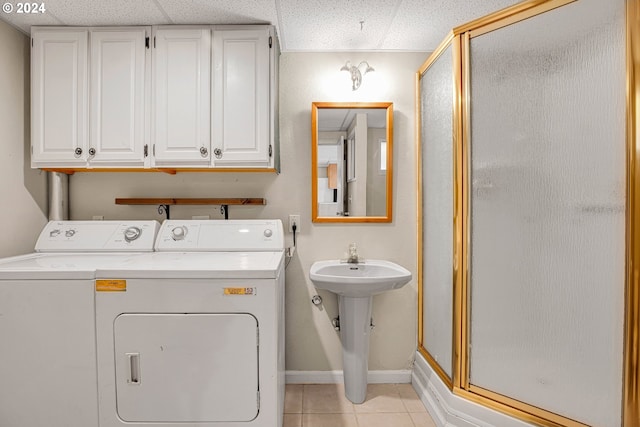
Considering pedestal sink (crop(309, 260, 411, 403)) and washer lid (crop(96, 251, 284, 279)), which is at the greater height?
washer lid (crop(96, 251, 284, 279))

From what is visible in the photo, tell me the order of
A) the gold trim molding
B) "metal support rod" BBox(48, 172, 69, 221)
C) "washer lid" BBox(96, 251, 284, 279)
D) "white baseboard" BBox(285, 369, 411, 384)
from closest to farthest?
1. the gold trim molding
2. "washer lid" BBox(96, 251, 284, 279)
3. "metal support rod" BBox(48, 172, 69, 221)
4. "white baseboard" BBox(285, 369, 411, 384)

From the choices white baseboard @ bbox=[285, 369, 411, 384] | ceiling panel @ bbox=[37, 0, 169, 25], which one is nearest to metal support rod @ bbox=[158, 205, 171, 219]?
ceiling panel @ bbox=[37, 0, 169, 25]

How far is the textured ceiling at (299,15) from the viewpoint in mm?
1692

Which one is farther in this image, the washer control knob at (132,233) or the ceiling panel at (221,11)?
the washer control knob at (132,233)

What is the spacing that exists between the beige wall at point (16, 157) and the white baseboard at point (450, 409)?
249 cm

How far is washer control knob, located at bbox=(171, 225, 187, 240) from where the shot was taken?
1.91m

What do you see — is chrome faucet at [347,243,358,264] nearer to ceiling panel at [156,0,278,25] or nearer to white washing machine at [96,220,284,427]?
white washing machine at [96,220,284,427]

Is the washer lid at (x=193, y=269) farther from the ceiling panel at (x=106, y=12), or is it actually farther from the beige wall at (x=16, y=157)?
the ceiling panel at (x=106, y=12)

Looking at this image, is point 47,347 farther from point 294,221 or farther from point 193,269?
point 294,221

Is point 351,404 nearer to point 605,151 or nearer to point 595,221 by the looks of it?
point 595,221

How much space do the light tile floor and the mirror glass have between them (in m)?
1.10

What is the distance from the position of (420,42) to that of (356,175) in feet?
3.03

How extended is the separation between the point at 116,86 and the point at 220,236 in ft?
3.38

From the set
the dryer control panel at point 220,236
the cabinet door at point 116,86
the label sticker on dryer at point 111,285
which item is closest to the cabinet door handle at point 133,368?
the label sticker on dryer at point 111,285
